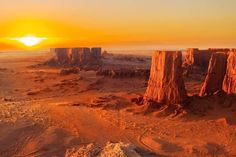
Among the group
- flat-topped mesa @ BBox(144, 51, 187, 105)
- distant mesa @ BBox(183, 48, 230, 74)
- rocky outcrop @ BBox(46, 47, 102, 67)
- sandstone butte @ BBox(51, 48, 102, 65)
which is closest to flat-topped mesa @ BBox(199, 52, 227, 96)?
flat-topped mesa @ BBox(144, 51, 187, 105)

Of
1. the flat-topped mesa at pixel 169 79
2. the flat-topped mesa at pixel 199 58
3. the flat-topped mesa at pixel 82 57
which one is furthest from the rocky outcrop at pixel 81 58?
the flat-topped mesa at pixel 169 79

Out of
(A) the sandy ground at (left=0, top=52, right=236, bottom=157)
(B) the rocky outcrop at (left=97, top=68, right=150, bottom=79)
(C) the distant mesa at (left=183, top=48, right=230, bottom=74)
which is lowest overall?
(A) the sandy ground at (left=0, top=52, right=236, bottom=157)

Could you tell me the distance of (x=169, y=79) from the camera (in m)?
19.3

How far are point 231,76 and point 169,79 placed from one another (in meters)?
3.02

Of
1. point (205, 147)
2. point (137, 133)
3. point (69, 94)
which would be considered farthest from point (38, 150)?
point (69, 94)

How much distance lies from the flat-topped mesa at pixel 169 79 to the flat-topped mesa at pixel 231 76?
2.19 metres

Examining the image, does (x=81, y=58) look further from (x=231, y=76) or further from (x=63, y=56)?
(x=231, y=76)

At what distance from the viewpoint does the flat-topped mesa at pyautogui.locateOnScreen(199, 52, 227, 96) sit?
20.3m

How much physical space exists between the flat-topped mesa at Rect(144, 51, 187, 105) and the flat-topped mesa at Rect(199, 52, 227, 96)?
66.9 inches

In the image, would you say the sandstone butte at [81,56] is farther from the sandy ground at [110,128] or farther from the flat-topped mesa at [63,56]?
the sandy ground at [110,128]

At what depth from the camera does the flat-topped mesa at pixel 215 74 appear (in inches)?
800

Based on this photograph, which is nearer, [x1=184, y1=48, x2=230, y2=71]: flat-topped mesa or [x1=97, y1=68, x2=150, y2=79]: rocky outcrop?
[x1=97, y1=68, x2=150, y2=79]: rocky outcrop

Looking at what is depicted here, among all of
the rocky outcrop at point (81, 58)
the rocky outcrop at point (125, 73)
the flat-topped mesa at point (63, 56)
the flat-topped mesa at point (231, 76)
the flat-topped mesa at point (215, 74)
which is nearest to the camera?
the flat-topped mesa at point (231, 76)

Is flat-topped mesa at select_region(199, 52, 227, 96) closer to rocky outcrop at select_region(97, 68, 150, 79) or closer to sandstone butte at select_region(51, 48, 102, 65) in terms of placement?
rocky outcrop at select_region(97, 68, 150, 79)
